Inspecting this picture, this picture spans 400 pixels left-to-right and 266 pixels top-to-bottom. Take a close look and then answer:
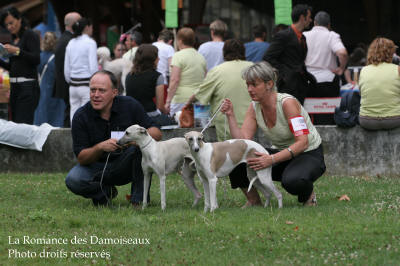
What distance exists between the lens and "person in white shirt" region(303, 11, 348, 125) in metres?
11.2

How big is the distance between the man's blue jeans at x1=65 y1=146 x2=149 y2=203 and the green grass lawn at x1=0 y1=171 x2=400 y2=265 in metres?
0.21

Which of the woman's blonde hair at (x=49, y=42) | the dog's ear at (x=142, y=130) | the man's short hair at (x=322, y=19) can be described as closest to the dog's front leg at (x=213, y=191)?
the dog's ear at (x=142, y=130)

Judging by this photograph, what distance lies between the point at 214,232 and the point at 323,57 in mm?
5536

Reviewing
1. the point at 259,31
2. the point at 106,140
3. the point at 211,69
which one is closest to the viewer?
the point at 106,140

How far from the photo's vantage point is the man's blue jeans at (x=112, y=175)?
7852 millimetres

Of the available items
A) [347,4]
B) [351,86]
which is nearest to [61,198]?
[351,86]

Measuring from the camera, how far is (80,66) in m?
12.2

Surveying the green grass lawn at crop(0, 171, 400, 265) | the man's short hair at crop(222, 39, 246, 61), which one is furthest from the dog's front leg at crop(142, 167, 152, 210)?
the man's short hair at crop(222, 39, 246, 61)

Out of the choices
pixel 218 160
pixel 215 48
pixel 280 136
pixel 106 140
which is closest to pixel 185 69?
pixel 215 48

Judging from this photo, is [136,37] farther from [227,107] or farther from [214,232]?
[214,232]

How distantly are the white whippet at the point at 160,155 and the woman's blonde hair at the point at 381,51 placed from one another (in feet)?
11.3

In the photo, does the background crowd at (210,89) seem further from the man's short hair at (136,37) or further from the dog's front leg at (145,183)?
the dog's front leg at (145,183)

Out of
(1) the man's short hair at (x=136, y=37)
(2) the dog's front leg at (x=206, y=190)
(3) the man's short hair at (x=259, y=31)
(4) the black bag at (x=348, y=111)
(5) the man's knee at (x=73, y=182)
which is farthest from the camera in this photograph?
(1) the man's short hair at (x=136, y=37)

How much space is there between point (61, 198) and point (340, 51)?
15.1ft
